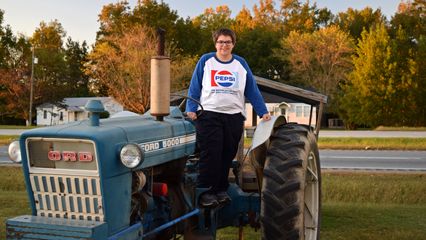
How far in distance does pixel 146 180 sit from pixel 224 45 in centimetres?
146

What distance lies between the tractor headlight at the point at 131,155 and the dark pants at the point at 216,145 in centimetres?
115

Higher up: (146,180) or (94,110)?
(94,110)

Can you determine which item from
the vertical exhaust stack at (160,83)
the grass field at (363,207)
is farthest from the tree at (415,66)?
the vertical exhaust stack at (160,83)

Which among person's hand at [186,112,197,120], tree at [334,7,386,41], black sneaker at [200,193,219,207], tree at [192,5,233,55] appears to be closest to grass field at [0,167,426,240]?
black sneaker at [200,193,219,207]

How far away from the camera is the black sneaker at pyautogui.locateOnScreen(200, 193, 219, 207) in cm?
480

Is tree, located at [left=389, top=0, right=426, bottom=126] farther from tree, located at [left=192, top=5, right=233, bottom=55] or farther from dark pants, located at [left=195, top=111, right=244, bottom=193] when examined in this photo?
dark pants, located at [left=195, top=111, right=244, bottom=193]

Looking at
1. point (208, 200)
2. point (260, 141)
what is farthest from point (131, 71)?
point (260, 141)

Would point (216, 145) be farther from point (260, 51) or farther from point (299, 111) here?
point (260, 51)

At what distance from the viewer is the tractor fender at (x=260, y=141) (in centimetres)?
473

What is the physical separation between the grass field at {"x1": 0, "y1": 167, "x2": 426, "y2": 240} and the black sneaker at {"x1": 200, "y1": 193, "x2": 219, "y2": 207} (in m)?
1.51

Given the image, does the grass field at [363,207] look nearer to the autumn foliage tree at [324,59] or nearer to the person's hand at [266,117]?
the person's hand at [266,117]

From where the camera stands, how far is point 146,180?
13.6ft

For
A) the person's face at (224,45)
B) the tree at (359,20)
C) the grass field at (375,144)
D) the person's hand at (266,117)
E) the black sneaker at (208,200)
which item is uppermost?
the tree at (359,20)

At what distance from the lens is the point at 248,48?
56781 mm
